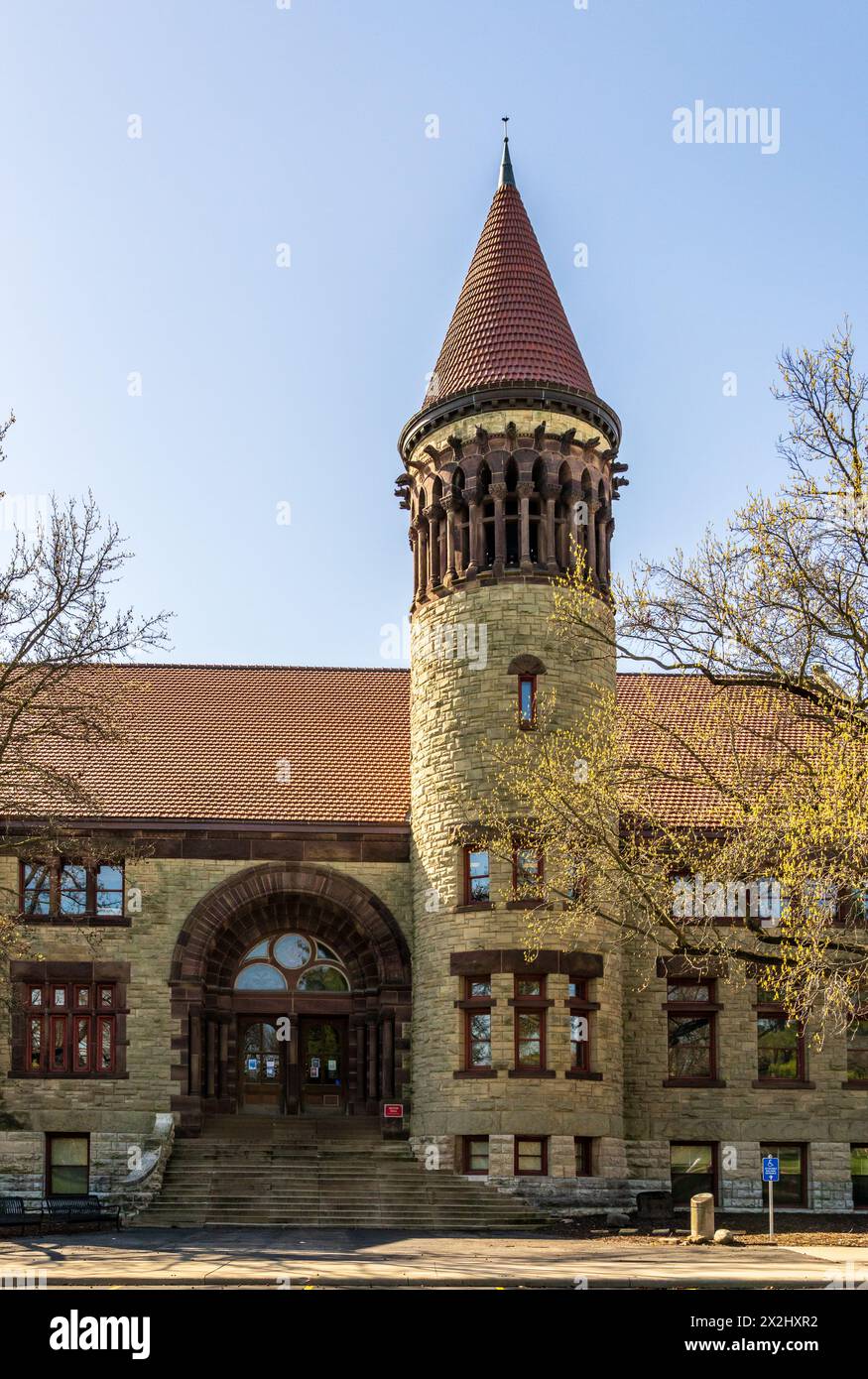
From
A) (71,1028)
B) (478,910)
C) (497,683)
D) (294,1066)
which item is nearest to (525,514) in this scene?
(497,683)

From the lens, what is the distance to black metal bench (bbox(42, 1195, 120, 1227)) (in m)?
27.1

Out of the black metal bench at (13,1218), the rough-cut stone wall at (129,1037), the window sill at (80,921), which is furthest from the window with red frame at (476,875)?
the black metal bench at (13,1218)

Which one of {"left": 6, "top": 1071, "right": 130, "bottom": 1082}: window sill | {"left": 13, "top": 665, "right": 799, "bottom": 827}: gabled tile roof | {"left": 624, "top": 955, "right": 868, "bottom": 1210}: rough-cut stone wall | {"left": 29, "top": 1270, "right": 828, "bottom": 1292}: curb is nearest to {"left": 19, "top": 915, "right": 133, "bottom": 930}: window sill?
{"left": 13, "top": 665, "right": 799, "bottom": 827}: gabled tile roof

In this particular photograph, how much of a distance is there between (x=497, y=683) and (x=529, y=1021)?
6.40 metres

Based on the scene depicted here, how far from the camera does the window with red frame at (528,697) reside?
104 feet

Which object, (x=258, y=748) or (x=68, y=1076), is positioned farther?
(x=258, y=748)

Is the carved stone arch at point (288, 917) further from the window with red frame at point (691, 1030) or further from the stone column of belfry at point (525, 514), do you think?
the stone column of belfry at point (525, 514)

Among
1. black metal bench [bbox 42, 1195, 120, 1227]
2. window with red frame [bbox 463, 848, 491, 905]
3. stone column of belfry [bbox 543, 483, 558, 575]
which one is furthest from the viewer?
stone column of belfry [bbox 543, 483, 558, 575]

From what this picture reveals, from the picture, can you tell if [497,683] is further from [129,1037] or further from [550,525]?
[129,1037]

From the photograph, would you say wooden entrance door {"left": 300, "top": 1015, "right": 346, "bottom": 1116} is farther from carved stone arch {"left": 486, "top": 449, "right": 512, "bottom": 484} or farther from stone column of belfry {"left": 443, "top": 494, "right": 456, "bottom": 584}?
carved stone arch {"left": 486, "top": 449, "right": 512, "bottom": 484}

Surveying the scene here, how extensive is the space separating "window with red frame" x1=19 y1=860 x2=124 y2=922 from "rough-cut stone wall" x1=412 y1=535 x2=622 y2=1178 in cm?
605

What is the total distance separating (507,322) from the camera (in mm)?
34000
